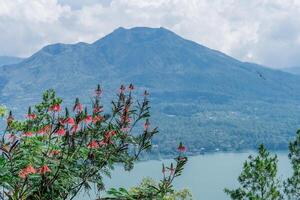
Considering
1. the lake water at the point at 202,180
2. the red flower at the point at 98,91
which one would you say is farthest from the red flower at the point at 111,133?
the lake water at the point at 202,180

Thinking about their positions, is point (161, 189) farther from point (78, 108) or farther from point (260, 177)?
point (260, 177)

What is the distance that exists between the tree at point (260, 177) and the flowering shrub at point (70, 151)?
3067 cm

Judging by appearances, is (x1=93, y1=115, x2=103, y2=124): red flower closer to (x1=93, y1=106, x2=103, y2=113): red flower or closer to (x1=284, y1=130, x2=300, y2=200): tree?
(x1=93, y1=106, x2=103, y2=113): red flower

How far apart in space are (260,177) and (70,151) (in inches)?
1302

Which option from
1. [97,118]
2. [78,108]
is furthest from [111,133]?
[78,108]

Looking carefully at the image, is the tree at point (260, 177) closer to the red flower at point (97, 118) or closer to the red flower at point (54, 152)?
the red flower at point (97, 118)

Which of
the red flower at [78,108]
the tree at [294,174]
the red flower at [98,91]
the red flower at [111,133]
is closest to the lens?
the red flower at [78,108]

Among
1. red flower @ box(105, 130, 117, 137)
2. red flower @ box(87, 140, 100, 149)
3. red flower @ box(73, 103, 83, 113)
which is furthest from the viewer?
red flower @ box(105, 130, 117, 137)

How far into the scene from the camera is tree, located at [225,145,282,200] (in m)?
37.3

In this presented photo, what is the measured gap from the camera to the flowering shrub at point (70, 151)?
5.61 metres

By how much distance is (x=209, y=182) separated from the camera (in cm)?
16238

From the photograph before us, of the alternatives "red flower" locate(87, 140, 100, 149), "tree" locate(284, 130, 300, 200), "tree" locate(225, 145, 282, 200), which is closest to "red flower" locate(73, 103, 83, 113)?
"red flower" locate(87, 140, 100, 149)

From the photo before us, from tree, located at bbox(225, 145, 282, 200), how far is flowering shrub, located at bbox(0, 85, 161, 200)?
3067 centimetres

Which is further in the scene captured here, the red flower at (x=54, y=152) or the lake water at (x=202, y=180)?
the lake water at (x=202, y=180)
